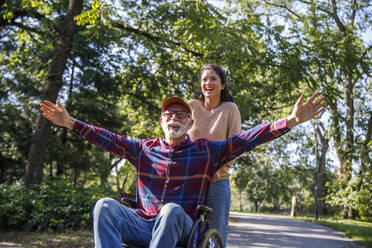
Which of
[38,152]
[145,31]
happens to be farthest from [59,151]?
[145,31]

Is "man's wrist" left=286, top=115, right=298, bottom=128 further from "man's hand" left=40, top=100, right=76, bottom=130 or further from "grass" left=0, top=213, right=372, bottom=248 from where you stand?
"grass" left=0, top=213, right=372, bottom=248

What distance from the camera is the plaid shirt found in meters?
2.61

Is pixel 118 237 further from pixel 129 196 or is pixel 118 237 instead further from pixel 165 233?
pixel 129 196

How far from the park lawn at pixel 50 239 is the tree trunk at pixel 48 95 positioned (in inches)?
76.5

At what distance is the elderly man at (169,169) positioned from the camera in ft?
7.43

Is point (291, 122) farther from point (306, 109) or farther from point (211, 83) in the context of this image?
point (211, 83)

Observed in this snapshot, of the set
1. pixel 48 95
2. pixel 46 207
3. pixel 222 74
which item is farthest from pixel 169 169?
pixel 48 95

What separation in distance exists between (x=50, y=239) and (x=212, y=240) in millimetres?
4028

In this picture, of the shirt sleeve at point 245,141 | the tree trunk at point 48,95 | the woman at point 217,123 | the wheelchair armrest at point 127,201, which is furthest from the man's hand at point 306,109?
the tree trunk at point 48,95

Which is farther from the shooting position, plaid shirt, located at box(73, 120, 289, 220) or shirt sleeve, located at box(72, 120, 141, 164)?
shirt sleeve, located at box(72, 120, 141, 164)

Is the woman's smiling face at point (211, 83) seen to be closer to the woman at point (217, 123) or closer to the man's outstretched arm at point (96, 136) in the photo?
the woman at point (217, 123)

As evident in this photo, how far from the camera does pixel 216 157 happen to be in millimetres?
2721

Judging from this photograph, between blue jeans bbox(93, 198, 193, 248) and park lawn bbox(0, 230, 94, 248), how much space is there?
3.48 meters

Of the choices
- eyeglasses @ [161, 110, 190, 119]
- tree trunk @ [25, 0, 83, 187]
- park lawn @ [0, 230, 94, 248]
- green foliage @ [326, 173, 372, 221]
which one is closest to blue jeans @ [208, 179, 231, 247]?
eyeglasses @ [161, 110, 190, 119]
